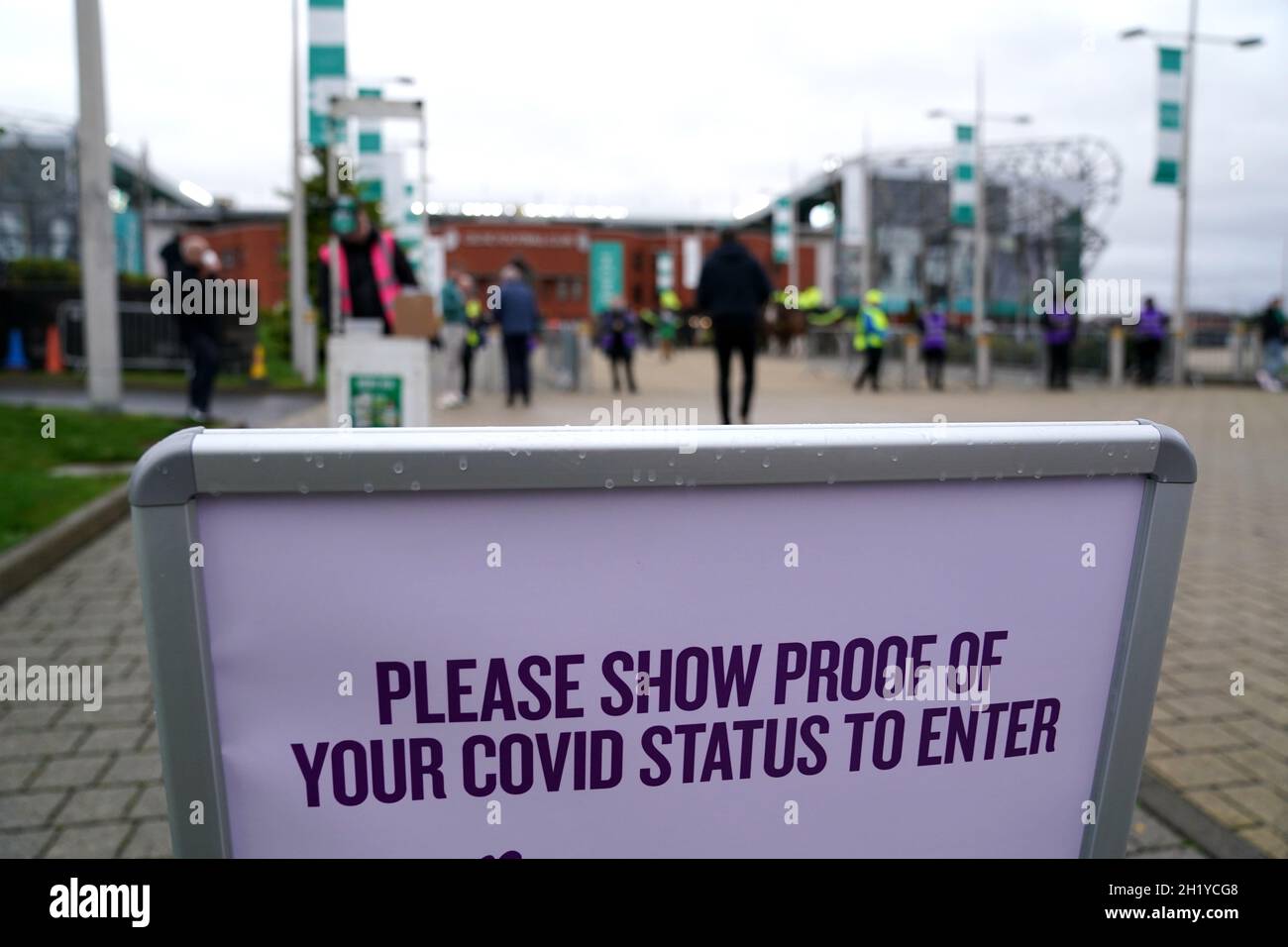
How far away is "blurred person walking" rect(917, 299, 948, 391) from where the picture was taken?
23984 mm

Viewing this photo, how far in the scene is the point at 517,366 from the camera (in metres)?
17.3

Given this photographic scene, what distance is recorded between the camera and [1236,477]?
35.1ft

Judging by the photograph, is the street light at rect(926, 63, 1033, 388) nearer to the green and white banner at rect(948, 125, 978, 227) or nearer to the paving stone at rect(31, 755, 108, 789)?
the green and white banner at rect(948, 125, 978, 227)

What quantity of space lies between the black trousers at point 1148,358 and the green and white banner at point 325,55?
19.7m

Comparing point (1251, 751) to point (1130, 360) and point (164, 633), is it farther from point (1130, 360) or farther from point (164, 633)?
point (1130, 360)

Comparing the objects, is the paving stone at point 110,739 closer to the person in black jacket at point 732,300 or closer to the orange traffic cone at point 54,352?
the person in black jacket at point 732,300

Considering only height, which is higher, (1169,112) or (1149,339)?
(1169,112)

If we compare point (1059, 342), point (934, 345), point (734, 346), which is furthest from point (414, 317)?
point (1059, 342)

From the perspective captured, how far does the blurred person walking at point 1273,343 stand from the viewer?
24.8m

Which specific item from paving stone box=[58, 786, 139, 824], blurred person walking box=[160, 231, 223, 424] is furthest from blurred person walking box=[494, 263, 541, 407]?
paving stone box=[58, 786, 139, 824]

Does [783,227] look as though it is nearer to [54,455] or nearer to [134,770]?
A: [54,455]

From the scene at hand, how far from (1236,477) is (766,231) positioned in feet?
283

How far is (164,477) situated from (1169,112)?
2381 cm
